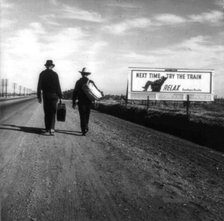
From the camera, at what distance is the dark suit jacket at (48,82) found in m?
10.6

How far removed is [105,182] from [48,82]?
581 cm

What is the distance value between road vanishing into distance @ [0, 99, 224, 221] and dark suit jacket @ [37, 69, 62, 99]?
6.91 feet

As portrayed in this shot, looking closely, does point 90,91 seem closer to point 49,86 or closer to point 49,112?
point 49,86

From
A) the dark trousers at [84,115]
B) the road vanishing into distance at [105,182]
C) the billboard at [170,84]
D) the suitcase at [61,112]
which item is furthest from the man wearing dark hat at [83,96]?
the billboard at [170,84]

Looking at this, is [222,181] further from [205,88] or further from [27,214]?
[205,88]

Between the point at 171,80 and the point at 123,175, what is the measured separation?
2276 centimetres

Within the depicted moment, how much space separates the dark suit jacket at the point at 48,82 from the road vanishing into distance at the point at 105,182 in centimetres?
211

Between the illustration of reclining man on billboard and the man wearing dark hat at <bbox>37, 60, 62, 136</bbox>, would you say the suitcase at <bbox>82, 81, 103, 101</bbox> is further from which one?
the illustration of reclining man on billboard

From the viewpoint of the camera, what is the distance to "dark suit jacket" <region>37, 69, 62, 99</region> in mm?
10641

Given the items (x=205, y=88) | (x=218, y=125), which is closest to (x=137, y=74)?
(x=205, y=88)

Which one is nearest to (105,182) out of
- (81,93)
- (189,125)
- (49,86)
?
(49,86)

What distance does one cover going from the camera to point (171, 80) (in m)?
28.0

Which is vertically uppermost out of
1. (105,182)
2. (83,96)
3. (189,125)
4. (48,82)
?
(48,82)

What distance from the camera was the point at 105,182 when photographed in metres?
5.39
